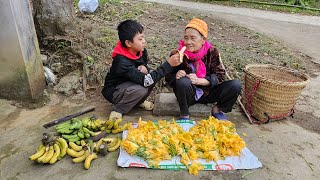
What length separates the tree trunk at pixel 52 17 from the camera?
518cm

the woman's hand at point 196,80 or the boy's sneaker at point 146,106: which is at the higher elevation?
the woman's hand at point 196,80

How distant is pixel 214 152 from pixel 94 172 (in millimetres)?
1281

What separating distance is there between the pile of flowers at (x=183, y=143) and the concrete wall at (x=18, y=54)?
6.45 ft

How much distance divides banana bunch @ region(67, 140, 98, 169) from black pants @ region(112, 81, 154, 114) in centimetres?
83

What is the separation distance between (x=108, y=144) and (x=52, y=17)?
3.05 meters

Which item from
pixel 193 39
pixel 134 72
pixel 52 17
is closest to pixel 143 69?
pixel 134 72

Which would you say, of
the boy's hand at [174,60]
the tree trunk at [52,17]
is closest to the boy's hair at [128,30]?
the boy's hand at [174,60]

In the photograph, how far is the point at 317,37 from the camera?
873 centimetres

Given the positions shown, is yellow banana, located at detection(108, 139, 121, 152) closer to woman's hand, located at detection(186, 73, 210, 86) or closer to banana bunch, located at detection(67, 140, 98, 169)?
banana bunch, located at detection(67, 140, 98, 169)

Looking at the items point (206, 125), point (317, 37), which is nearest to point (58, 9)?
point (206, 125)

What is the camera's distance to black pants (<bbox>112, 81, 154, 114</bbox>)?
12.4ft

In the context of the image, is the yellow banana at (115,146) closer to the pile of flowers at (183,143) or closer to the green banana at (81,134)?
the pile of flowers at (183,143)

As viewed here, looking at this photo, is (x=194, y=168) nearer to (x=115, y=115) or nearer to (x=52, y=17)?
(x=115, y=115)

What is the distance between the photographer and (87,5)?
7.94 m
